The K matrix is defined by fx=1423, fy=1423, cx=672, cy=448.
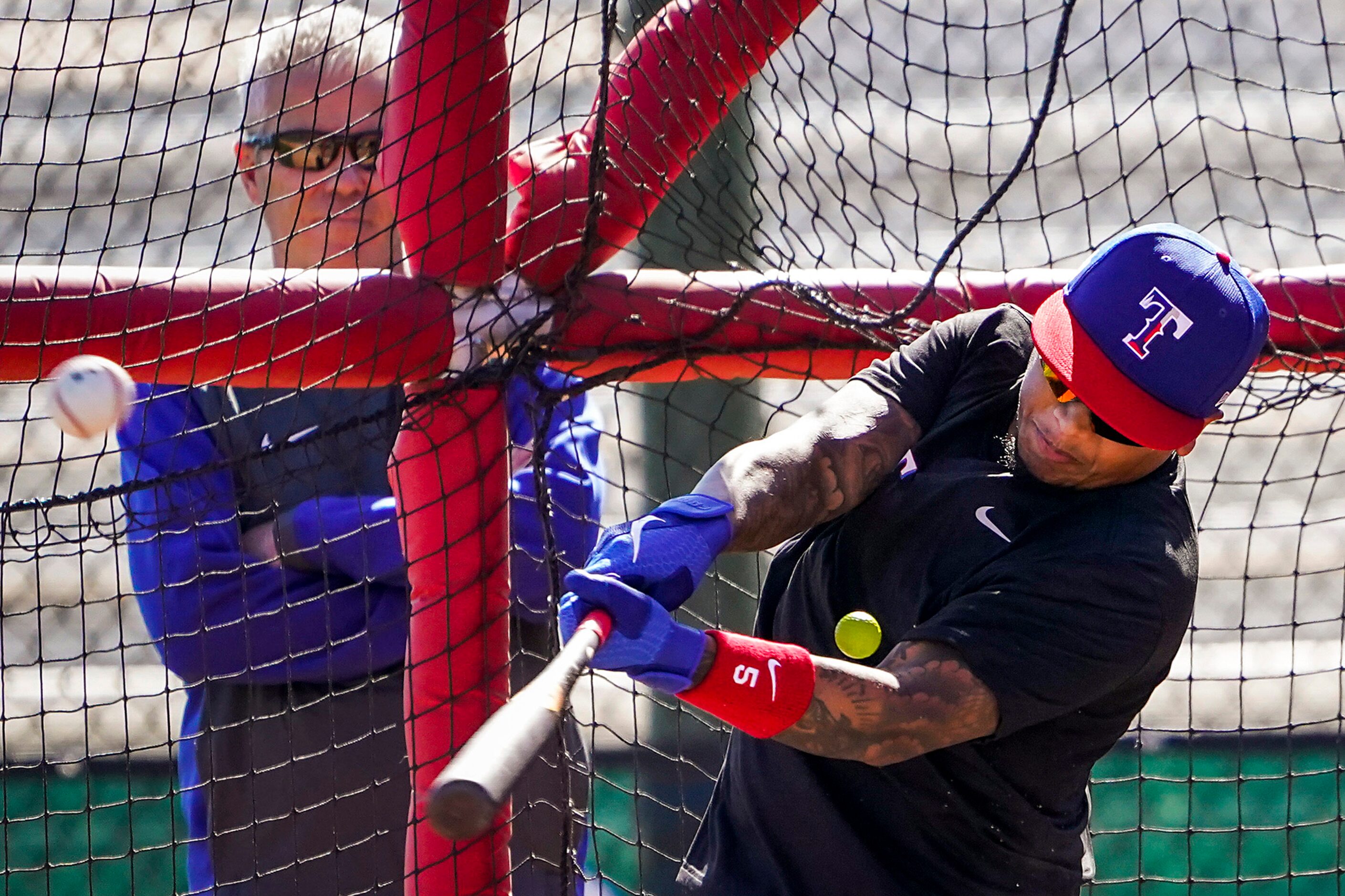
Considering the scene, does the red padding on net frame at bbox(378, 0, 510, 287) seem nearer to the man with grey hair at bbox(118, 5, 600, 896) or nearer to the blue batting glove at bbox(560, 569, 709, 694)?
the man with grey hair at bbox(118, 5, 600, 896)

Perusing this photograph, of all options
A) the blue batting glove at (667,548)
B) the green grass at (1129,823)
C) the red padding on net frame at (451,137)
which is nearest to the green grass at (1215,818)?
the green grass at (1129,823)

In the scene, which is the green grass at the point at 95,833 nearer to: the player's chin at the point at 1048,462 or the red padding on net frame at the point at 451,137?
the red padding on net frame at the point at 451,137

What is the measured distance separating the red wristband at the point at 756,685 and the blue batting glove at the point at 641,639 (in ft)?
0.09

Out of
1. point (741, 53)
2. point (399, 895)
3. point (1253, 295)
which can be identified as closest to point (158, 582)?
point (399, 895)

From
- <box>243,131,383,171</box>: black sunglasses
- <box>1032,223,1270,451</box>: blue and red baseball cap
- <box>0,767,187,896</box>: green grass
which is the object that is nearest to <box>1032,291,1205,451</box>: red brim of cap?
<box>1032,223,1270,451</box>: blue and red baseball cap

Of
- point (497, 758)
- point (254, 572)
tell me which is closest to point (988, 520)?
point (497, 758)

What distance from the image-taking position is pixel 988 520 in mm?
1881

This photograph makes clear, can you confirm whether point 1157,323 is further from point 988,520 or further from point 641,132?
point 641,132

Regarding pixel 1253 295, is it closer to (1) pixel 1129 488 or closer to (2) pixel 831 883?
(1) pixel 1129 488

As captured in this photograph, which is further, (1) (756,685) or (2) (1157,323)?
(2) (1157,323)

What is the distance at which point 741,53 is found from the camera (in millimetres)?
2375

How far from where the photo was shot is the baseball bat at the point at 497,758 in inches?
44.3

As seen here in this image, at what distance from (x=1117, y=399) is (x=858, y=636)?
17.2 inches

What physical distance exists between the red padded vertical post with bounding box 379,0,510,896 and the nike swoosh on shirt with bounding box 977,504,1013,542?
2.25 feet
